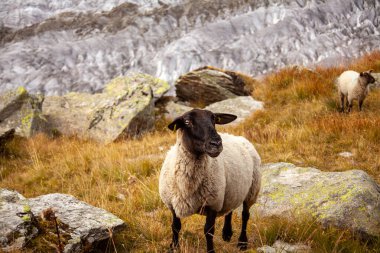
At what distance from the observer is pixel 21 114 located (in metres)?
11.3

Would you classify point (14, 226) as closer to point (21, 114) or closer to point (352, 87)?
point (21, 114)

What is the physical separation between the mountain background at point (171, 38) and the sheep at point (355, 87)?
11558 mm

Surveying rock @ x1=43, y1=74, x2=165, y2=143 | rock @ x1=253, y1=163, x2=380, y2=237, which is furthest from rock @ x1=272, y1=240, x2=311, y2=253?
rock @ x1=43, y1=74, x2=165, y2=143

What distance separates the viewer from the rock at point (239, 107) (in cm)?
1169

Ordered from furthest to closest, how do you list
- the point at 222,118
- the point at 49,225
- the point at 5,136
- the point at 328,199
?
1. the point at 5,136
2. the point at 328,199
3. the point at 222,118
4. the point at 49,225

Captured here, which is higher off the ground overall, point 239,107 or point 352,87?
point 352,87

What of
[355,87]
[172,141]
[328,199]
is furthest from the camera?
[355,87]

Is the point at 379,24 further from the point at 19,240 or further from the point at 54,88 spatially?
the point at 19,240

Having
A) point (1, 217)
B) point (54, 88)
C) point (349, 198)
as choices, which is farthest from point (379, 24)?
point (1, 217)

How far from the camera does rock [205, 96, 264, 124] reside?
38.3 feet

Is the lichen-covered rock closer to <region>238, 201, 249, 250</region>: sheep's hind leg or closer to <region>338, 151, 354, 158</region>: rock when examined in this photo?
<region>238, 201, 249, 250</region>: sheep's hind leg

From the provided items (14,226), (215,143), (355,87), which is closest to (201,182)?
(215,143)

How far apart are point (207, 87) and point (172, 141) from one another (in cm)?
468

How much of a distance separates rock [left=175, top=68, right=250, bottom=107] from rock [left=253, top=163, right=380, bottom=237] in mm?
8164
